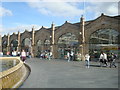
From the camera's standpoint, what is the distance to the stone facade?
25653 mm

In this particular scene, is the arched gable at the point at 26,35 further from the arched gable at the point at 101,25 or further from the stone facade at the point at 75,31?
the arched gable at the point at 101,25

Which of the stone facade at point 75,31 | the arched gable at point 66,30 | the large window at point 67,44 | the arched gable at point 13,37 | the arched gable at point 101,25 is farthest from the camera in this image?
the arched gable at point 13,37

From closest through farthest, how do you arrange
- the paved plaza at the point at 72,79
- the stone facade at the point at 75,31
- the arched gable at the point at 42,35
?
the paved plaza at the point at 72,79
the stone facade at the point at 75,31
the arched gable at the point at 42,35

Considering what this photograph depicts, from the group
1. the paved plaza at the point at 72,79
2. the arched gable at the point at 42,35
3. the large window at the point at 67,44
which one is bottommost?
the paved plaza at the point at 72,79

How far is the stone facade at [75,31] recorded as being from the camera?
84.2 ft

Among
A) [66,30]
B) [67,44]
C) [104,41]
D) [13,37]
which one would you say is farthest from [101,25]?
[13,37]

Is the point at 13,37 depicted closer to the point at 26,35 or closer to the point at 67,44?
the point at 26,35

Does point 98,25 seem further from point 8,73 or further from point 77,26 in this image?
point 8,73

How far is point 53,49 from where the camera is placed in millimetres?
34531

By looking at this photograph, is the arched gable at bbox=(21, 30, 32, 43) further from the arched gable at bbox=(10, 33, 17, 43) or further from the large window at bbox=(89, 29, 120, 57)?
the large window at bbox=(89, 29, 120, 57)

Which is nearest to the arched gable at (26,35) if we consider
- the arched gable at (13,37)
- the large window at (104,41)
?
the arched gable at (13,37)

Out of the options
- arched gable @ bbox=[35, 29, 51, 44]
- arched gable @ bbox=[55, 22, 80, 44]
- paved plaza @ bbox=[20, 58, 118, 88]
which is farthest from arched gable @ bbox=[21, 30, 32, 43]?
paved plaza @ bbox=[20, 58, 118, 88]

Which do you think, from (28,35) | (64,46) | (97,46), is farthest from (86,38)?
(28,35)

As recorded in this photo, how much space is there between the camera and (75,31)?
30.1 m
